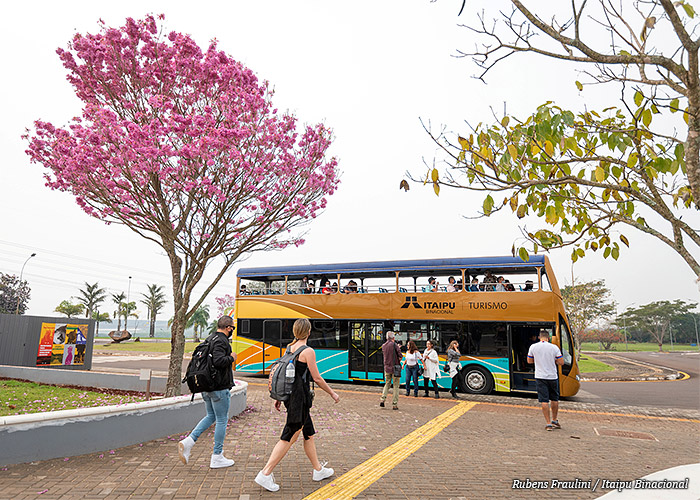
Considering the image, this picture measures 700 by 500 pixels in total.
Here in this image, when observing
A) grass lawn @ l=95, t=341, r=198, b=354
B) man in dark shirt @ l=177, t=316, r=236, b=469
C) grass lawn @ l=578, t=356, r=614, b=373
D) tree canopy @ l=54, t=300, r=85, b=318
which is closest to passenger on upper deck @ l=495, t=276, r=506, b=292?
man in dark shirt @ l=177, t=316, r=236, b=469

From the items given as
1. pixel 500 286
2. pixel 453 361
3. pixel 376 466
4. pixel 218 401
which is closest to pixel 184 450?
pixel 218 401

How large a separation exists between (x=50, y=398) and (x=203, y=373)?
255 inches

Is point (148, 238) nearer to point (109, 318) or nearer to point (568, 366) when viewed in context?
point (568, 366)

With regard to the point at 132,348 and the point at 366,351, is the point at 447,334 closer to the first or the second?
the point at 366,351

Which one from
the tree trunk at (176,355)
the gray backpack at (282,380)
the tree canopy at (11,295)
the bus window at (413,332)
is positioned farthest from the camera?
the tree canopy at (11,295)

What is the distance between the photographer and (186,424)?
678cm

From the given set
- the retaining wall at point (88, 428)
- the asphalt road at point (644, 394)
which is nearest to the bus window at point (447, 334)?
the asphalt road at point (644, 394)

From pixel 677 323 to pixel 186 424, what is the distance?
357 ft

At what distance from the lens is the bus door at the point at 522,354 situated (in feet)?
39.4

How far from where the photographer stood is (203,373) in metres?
4.86

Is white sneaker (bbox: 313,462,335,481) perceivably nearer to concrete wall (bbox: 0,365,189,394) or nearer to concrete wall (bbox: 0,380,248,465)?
concrete wall (bbox: 0,380,248,465)

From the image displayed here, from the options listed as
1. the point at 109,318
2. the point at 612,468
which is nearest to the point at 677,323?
the point at 612,468

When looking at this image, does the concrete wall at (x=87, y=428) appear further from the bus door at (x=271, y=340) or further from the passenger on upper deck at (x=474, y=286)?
the passenger on upper deck at (x=474, y=286)

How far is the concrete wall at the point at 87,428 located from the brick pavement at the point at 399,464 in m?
0.14
